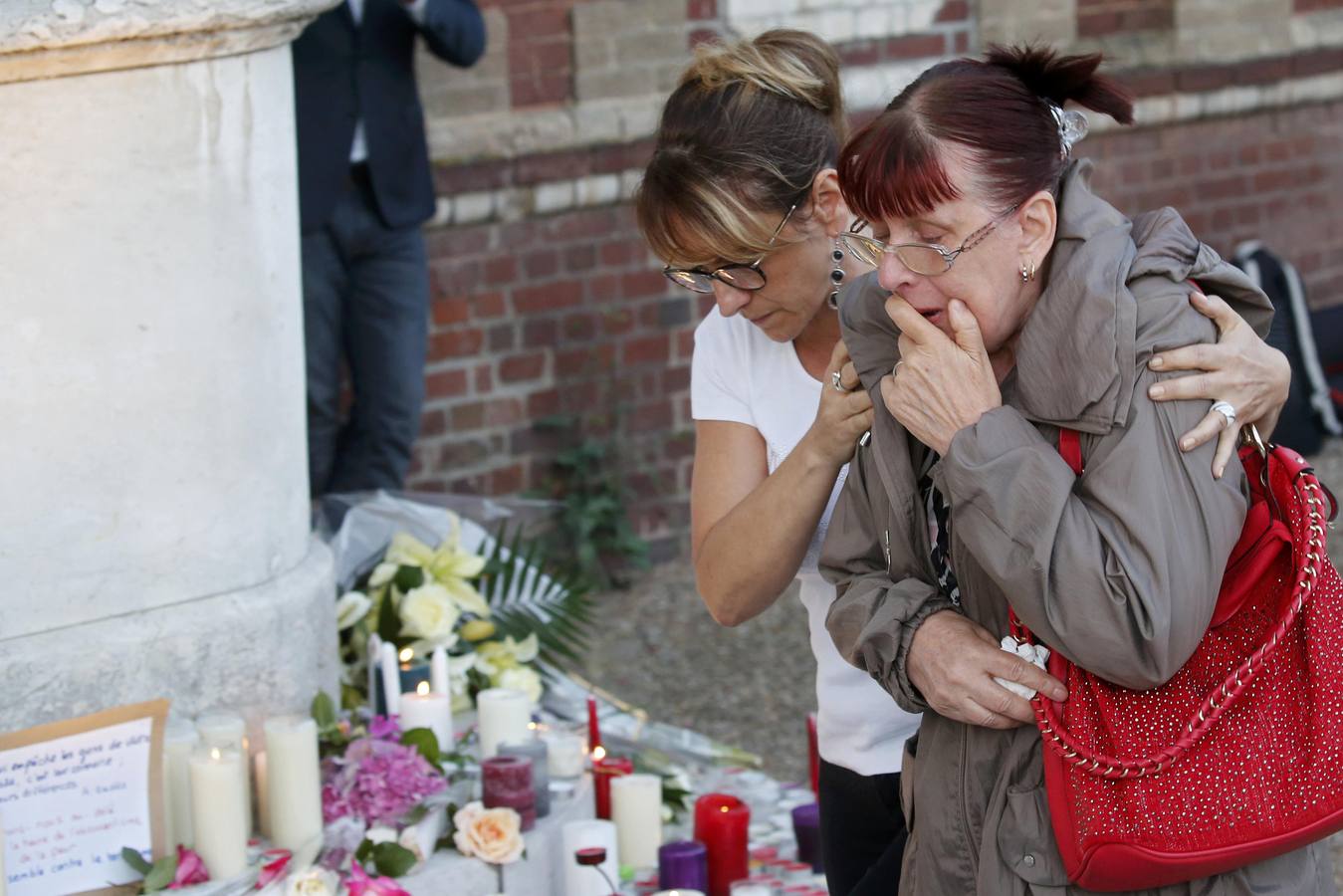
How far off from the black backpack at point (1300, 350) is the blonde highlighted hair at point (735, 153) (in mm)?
4488

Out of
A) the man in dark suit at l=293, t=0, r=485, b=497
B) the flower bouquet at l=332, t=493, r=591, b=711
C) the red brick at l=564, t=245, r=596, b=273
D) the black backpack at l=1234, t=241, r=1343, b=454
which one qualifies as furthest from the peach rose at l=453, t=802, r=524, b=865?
the black backpack at l=1234, t=241, r=1343, b=454

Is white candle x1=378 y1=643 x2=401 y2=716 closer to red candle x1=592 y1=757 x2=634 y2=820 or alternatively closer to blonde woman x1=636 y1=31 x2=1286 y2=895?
red candle x1=592 y1=757 x2=634 y2=820

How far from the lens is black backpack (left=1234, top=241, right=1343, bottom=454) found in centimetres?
633

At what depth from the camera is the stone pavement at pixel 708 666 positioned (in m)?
4.43

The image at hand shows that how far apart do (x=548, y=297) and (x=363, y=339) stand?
83 centimetres

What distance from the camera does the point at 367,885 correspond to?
252cm

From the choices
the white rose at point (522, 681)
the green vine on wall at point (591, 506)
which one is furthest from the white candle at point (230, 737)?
the green vine on wall at point (591, 506)

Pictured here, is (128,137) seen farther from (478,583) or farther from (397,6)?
(397,6)

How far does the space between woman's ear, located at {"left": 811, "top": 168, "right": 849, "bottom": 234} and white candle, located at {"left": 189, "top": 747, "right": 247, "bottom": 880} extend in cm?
115

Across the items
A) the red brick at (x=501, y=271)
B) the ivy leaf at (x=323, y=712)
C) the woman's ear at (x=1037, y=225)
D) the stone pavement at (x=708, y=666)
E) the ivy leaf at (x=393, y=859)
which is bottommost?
the stone pavement at (x=708, y=666)

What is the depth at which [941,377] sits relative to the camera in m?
1.79

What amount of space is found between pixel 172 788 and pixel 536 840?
1.86 ft

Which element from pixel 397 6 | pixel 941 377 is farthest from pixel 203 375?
pixel 397 6

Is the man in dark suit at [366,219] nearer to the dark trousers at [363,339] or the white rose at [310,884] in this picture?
the dark trousers at [363,339]
